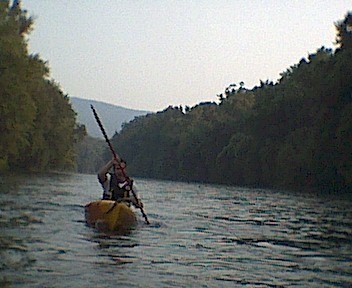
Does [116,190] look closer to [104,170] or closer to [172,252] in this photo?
[104,170]

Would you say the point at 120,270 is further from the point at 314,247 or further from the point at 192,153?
the point at 192,153

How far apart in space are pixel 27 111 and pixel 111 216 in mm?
30500

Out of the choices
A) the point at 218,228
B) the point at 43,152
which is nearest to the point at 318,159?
the point at 43,152

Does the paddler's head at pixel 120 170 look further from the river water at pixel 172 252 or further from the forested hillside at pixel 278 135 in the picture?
the forested hillside at pixel 278 135

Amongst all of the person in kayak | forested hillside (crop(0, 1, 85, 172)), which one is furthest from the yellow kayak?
forested hillside (crop(0, 1, 85, 172))

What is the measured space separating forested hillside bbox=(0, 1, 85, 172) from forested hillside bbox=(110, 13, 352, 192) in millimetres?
20087

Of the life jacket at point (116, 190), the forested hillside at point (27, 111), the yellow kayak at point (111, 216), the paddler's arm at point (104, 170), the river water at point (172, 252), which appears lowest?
the river water at point (172, 252)

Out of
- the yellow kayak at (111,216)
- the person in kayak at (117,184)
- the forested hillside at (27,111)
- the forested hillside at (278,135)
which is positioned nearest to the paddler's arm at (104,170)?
the person in kayak at (117,184)

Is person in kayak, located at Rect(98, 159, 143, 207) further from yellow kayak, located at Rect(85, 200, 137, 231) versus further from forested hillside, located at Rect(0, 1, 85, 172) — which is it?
forested hillside, located at Rect(0, 1, 85, 172)

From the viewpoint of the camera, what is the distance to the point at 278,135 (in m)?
68.4

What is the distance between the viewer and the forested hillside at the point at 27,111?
41562 mm

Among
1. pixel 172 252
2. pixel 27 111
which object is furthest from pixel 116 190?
pixel 27 111

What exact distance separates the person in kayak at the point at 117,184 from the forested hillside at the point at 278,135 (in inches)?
1198

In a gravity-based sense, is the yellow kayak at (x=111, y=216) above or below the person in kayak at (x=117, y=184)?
Result: below
